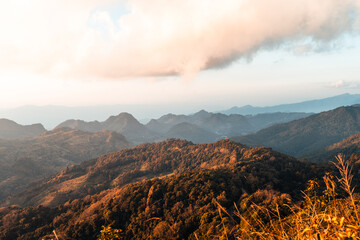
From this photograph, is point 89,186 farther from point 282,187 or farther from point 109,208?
point 282,187

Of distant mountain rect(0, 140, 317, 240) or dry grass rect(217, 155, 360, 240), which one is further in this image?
distant mountain rect(0, 140, 317, 240)

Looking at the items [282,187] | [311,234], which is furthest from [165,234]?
[282,187]

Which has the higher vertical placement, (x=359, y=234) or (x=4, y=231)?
(x=359, y=234)

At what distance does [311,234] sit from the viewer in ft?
16.8

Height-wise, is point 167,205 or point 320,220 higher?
point 320,220

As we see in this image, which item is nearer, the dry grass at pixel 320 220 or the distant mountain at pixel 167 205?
the dry grass at pixel 320 220

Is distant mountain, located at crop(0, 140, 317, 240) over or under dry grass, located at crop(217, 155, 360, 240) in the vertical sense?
under

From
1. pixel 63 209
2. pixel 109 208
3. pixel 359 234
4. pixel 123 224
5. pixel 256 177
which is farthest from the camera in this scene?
pixel 63 209

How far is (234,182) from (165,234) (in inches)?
1800

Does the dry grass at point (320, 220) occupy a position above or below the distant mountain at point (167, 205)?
above

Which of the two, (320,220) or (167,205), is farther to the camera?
(167,205)

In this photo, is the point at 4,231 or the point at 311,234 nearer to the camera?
the point at 311,234

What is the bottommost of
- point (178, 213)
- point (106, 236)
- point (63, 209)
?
point (63, 209)

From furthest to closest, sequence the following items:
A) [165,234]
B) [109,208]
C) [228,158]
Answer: [228,158]
[109,208]
[165,234]
